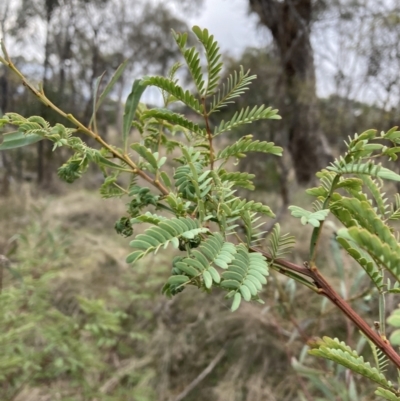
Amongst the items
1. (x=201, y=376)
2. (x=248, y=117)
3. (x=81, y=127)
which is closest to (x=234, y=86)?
(x=248, y=117)

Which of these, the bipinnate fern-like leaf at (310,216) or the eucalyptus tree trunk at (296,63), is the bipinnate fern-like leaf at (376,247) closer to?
the bipinnate fern-like leaf at (310,216)

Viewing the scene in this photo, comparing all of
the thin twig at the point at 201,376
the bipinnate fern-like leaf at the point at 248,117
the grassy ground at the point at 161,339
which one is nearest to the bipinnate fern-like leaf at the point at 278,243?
the bipinnate fern-like leaf at the point at 248,117

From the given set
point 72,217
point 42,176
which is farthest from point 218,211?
point 42,176

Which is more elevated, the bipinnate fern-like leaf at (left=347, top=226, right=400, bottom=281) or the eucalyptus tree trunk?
the eucalyptus tree trunk

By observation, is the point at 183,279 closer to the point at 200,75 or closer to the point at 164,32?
the point at 200,75

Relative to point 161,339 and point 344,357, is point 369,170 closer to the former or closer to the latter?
point 344,357

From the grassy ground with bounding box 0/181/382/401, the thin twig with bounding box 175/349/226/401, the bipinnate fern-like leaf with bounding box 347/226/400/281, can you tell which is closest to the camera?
the bipinnate fern-like leaf with bounding box 347/226/400/281

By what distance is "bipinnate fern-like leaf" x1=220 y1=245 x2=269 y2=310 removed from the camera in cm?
24

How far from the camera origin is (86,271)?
2.37m

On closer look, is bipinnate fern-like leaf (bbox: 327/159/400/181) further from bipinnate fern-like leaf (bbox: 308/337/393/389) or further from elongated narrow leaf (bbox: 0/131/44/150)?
elongated narrow leaf (bbox: 0/131/44/150)

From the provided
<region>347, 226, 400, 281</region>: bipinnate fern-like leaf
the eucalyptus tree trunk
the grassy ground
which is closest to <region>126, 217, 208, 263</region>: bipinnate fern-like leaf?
<region>347, 226, 400, 281</region>: bipinnate fern-like leaf

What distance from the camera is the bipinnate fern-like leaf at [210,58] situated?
0.30 metres

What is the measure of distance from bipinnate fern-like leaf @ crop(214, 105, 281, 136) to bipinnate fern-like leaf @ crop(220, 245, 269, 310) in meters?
0.14

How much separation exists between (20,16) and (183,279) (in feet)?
17.6
